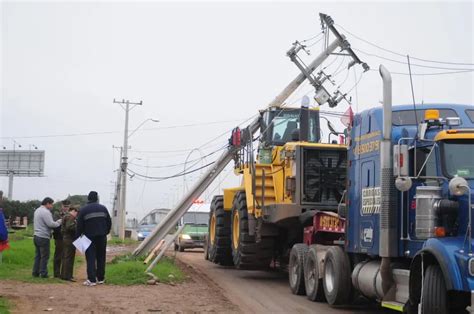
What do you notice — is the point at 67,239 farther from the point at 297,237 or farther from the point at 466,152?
the point at 466,152

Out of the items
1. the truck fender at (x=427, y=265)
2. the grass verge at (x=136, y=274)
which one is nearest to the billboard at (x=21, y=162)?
the grass verge at (x=136, y=274)

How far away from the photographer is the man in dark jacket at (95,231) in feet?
45.2

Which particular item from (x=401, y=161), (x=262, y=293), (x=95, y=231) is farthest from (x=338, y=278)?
(x=95, y=231)

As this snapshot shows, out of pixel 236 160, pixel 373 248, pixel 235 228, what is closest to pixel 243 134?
pixel 236 160

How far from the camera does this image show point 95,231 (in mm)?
13820

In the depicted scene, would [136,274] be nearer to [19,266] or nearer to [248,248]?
[248,248]

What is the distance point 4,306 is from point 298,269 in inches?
241

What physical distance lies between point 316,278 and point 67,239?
5.62m

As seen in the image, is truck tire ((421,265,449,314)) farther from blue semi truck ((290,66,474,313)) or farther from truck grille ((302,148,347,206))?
truck grille ((302,148,347,206))

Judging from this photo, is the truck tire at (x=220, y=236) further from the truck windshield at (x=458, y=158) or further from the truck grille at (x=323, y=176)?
the truck windshield at (x=458, y=158)

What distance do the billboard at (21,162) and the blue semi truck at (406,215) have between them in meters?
71.5

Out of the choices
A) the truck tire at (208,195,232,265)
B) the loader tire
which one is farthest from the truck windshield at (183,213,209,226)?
the loader tire

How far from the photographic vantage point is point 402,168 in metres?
8.79

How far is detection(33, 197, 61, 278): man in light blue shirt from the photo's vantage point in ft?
46.0
